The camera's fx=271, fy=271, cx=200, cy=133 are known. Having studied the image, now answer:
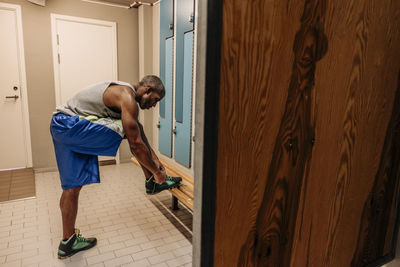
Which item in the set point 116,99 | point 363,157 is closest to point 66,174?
point 116,99

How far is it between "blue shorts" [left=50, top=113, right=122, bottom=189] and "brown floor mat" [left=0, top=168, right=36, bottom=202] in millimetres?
1535

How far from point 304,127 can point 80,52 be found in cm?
393

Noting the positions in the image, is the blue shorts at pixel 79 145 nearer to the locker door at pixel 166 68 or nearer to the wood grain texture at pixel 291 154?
the wood grain texture at pixel 291 154

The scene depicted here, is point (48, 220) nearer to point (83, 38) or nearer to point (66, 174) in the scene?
point (66, 174)

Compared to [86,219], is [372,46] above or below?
above

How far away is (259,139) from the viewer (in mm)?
891

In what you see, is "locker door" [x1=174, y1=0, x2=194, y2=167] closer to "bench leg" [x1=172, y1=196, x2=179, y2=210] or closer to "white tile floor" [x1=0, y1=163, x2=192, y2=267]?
"bench leg" [x1=172, y1=196, x2=179, y2=210]

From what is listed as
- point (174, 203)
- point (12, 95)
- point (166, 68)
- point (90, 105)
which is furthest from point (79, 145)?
point (12, 95)

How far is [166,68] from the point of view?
3.52 m

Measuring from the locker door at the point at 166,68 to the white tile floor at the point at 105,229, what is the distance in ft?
2.41

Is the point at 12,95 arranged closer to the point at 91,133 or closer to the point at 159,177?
the point at 91,133

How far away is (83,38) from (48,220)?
8.77 ft

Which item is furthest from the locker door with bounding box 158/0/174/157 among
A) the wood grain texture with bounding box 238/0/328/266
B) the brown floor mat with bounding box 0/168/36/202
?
the wood grain texture with bounding box 238/0/328/266

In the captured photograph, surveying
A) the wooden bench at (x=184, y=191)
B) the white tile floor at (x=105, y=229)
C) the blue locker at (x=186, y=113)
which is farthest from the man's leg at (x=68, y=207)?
the blue locker at (x=186, y=113)
